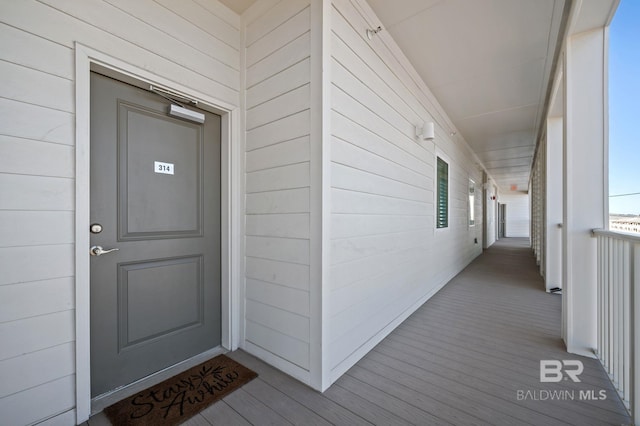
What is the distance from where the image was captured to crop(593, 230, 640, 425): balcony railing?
139 centimetres

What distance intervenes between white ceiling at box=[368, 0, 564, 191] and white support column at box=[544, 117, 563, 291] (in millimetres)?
504

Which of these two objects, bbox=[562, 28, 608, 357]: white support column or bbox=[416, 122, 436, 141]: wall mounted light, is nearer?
bbox=[562, 28, 608, 357]: white support column

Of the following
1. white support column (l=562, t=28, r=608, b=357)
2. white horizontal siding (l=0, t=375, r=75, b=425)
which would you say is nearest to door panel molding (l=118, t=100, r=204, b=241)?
white horizontal siding (l=0, t=375, r=75, b=425)

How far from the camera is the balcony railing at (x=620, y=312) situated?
1386 millimetres

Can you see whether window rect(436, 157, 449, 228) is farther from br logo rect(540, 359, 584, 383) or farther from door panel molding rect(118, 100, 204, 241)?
door panel molding rect(118, 100, 204, 241)

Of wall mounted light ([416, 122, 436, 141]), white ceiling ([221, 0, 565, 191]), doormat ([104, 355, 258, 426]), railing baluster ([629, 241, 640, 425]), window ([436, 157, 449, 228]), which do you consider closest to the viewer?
railing baluster ([629, 241, 640, 425])

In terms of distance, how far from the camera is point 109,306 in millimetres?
1630

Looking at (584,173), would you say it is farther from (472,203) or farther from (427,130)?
(472,203)

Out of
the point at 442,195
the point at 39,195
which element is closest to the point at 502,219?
the point at 442,195

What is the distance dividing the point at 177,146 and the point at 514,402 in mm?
2879

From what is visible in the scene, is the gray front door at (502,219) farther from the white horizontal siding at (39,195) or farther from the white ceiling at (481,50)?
the white horizontal siding at (39,195)

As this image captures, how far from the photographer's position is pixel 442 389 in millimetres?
1711

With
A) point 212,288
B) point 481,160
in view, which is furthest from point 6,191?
point 481,160

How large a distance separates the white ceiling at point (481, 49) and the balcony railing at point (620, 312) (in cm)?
194
